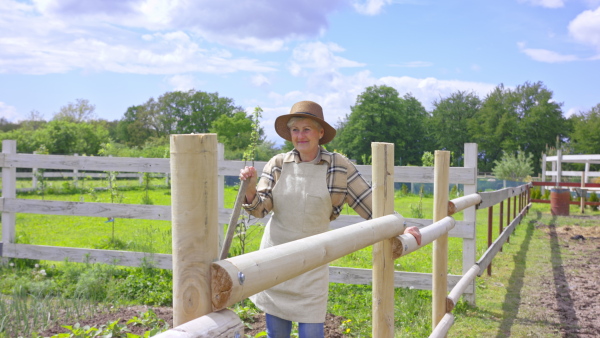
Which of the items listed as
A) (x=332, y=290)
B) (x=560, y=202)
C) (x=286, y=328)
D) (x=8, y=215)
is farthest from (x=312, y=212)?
(x=560, y=202)

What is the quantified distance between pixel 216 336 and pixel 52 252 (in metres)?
5.53

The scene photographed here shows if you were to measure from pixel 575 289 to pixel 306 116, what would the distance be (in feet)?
16.0

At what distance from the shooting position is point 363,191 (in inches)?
112

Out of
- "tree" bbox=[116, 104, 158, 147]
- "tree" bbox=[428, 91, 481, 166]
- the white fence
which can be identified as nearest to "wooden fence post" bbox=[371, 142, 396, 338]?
the white fence

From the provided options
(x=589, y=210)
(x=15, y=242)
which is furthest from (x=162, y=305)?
(x=589, y=210)

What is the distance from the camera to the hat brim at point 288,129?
2.84 metres

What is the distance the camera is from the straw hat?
111 inches

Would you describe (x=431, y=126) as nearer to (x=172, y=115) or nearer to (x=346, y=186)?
(x=172, y=115)

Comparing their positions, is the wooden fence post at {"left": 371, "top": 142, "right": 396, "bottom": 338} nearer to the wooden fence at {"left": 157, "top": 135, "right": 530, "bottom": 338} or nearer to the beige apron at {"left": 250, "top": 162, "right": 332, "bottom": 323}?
the beige apron at {"left": 250, "top": 162, "right": 332, "bottom": 323}

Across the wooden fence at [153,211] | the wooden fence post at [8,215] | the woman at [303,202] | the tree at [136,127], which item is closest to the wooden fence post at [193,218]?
the woman at [303,202]

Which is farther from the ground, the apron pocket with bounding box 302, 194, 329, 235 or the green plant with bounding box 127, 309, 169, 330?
the apron pocket with bounding box 302, 194, 329, 235

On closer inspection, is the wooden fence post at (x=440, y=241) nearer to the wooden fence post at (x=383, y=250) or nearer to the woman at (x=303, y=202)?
the woman at (x=303, y=202)

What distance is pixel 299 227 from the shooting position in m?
2.80

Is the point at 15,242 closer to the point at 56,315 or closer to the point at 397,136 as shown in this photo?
the point at 56,315
